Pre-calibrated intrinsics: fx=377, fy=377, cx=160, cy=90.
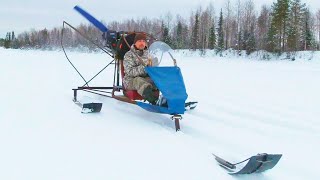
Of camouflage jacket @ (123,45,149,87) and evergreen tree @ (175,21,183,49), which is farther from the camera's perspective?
evergreen tree @ (175,21,183,49)

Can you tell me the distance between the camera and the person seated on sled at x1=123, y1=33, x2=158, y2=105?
21.2 ft

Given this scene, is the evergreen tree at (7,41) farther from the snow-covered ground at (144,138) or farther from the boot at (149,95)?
the boot at (149,95)

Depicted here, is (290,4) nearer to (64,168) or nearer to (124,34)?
(124,34)

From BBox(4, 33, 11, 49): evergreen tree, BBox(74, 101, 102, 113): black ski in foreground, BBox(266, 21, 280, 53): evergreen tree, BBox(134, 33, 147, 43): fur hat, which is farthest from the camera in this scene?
BBox(4, 33, 11, 49): evergreen tree

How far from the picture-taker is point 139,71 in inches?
273

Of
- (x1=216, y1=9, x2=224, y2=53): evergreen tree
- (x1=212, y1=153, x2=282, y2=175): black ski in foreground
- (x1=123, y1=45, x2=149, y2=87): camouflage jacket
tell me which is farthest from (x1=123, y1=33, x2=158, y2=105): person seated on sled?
(x1=216, y1=9, x2=224, y2=53): evergreen tree

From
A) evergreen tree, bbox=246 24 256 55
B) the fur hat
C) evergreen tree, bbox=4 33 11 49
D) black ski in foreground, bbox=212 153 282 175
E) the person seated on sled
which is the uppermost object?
evergreen tree, bbox=4 33 11 49

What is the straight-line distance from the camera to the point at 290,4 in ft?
145

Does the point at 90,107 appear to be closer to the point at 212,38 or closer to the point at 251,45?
the point at 251,45

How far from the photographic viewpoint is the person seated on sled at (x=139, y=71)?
6.47 metres

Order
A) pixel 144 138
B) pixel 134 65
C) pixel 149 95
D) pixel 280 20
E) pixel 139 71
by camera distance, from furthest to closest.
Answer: pixel 280 20 → pixel 134 65 → pixel 139 71 → pixel 149 95 → pixel 144 138

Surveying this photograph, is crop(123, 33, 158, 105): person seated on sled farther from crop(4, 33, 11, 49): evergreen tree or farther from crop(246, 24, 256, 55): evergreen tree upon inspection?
crop(4, 33, 11, 49): evergreen tree

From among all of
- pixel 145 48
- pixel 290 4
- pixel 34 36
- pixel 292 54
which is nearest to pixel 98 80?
pixel 145 48

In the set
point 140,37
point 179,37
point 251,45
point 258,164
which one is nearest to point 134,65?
point 140,37
